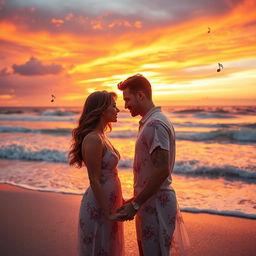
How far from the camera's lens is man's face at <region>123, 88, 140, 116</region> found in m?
2.46

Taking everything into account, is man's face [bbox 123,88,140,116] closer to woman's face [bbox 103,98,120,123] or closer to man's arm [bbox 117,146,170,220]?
woman's face [bbox 103,98,120,123]

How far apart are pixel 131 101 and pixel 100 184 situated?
2.44 ft

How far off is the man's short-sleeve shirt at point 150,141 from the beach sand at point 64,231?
7.18 feet

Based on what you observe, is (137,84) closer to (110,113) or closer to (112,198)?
(110,113)

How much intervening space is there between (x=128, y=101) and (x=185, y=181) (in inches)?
248

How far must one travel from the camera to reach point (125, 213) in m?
2.38

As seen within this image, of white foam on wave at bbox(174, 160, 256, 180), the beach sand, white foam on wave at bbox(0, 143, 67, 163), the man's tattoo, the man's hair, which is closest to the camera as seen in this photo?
the man's tattoo

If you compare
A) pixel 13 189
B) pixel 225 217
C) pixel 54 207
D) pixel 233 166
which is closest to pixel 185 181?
pixel 233 166

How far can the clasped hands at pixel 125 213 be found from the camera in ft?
7.68

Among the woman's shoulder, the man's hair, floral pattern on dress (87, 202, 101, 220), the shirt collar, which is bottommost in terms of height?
floral pattern on dress (87, 202, 101, 220)

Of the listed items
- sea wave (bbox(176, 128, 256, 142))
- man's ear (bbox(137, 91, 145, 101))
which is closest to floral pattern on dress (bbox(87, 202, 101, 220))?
man's ear (bbox(137, 91, 145, 101))

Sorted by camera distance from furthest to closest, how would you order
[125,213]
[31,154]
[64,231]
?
1. [31,154]
2. [64,231]
3. [125,213]

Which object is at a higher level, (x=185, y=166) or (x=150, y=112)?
(x=150, y=112)

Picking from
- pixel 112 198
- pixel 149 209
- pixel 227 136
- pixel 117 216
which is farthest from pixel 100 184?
pixel 227 136
